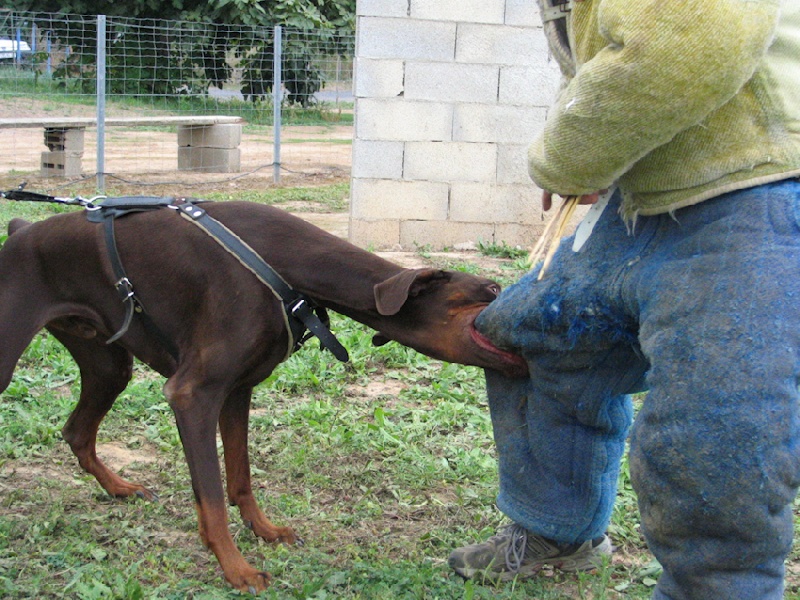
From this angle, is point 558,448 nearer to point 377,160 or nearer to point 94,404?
point 94,404

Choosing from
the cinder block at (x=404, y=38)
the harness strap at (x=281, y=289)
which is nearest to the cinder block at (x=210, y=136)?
the cinder block at (x=404, y=38)

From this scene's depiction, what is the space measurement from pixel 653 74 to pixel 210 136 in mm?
13059

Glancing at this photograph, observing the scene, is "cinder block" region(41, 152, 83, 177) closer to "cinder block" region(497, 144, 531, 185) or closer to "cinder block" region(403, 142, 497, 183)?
"cinder block" region(403, 142, 497, 183)

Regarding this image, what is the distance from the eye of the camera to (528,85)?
8625 millimetres

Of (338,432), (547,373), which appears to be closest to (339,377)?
(338,432)

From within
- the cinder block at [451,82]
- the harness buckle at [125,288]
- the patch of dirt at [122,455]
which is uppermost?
the cinder block at [451,82]

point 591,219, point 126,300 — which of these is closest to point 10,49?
point 126,300

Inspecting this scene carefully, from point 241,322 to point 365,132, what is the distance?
18.3 feet

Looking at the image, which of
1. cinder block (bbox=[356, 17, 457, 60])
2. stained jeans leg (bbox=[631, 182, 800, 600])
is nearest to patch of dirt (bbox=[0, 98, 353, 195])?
→ cinder block (bbox=[356, 17, 457, 60])

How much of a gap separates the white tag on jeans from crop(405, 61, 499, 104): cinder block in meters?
6.21

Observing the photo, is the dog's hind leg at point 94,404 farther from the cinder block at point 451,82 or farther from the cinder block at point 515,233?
the cinder block at point 515,233

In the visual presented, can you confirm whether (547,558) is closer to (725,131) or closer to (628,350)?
(628,350)

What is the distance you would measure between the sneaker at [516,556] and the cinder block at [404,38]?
585 centimetres

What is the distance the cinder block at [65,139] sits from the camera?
12.5 m
